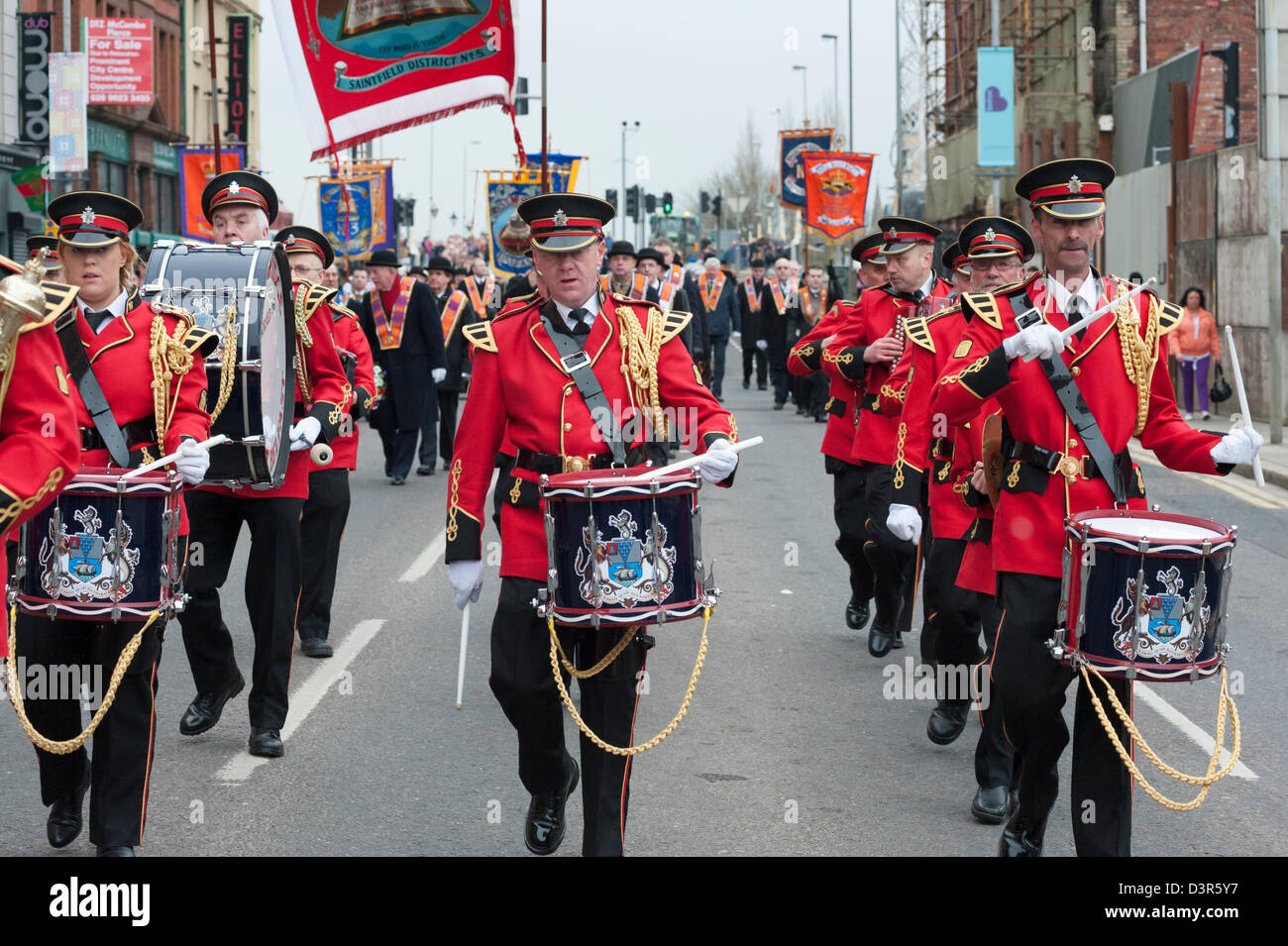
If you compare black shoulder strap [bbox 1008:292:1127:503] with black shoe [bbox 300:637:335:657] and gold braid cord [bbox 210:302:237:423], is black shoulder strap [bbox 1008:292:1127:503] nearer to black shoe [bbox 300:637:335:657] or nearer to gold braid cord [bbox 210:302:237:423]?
gold braid cord [bbox 210:302:237:423]

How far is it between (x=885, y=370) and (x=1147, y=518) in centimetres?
410

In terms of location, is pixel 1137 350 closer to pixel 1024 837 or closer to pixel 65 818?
pixel 1024 837

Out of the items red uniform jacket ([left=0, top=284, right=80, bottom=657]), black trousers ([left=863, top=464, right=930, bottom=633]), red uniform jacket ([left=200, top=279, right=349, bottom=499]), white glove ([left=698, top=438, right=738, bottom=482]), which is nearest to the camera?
red uniform jacket ([left=0, top=284, right=80, bottom=657])

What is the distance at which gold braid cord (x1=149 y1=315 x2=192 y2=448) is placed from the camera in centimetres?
595

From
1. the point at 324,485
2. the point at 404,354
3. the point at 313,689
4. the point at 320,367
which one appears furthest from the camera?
the point at 404,354

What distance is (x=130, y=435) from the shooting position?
234 inches

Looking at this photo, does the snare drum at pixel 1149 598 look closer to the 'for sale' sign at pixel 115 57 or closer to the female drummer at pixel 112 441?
the female drummer at pixel 112 441

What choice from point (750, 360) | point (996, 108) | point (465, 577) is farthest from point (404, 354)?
point (996, 108)

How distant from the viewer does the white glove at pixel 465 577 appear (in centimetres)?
574

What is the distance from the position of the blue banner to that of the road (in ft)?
80.5

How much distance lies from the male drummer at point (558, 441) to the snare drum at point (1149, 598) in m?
1.09

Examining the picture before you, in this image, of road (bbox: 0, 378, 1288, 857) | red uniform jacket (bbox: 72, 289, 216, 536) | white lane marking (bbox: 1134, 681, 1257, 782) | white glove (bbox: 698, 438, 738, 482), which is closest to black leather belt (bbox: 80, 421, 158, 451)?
red uniform jacket (bbox: 72, 289, 216, 536)

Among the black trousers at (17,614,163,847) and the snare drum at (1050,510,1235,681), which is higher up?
the snare drum at (1050,510,1235,681)

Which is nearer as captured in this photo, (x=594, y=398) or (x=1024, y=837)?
(x=594, y=398)
